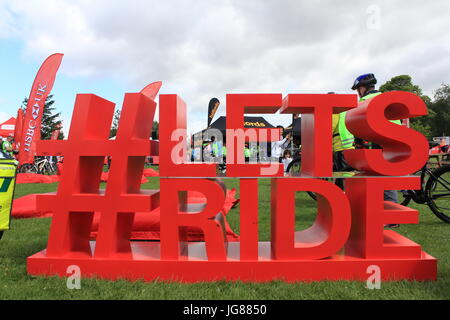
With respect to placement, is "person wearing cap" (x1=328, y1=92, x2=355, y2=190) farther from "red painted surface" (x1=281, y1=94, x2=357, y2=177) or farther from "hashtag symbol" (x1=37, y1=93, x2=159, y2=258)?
"hashtag symbol" (x1=37, y1=93, x2=159, y2=258)

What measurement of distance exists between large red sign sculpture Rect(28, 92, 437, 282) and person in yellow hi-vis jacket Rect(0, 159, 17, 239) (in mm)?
669

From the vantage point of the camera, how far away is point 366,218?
2.90 metres

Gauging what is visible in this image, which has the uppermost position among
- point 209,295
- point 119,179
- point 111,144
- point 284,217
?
point 111,144

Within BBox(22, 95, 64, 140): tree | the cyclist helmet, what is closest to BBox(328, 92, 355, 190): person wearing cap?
the cyclist helmet

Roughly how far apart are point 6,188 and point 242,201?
2.43 meters

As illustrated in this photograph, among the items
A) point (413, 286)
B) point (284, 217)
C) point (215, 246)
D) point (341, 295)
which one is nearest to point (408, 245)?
point (413, 286)

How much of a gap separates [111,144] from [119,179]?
32 cm

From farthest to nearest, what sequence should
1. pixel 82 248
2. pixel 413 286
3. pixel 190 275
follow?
1. pixel 82 248
2. pixel 190 275
3. pixel 413 286

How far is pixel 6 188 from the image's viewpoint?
339 cm

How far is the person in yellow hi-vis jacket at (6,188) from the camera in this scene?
11.0ft

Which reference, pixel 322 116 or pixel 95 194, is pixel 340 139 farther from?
pixel 95 194

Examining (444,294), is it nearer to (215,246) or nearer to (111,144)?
(215,246)
